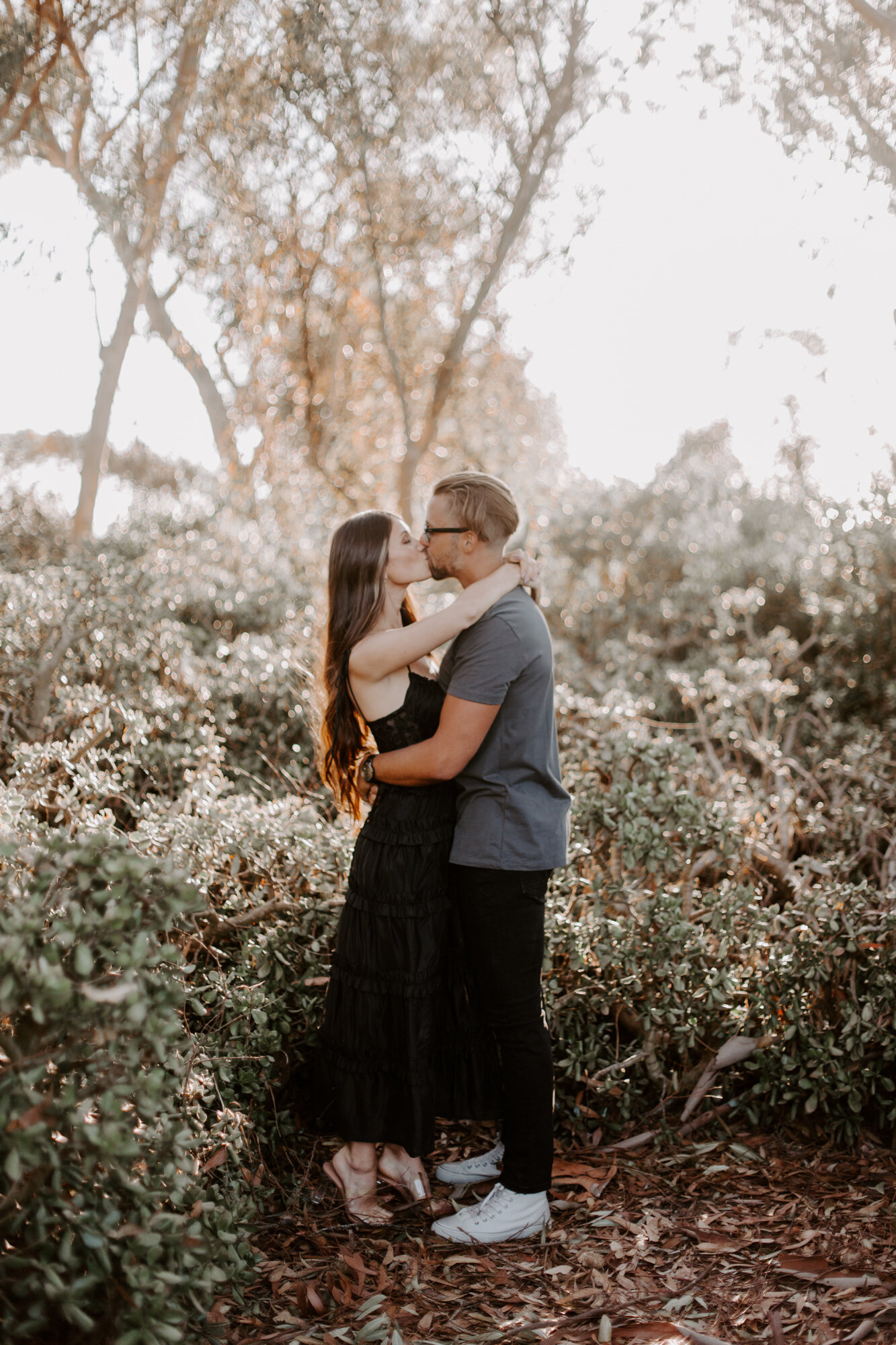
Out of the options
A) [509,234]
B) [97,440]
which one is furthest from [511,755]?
[509,234]

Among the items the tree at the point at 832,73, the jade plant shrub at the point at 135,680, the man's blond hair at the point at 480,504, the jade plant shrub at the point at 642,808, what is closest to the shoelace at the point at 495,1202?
the jade plant shrub at the point at 642,808

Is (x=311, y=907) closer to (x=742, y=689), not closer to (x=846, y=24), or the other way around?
(x=742, y=689)

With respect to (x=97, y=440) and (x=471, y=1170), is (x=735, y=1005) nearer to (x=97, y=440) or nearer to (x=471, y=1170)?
(x=471, y=1170)

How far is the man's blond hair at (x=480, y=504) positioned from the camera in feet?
9.73

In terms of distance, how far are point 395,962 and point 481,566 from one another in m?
1.32

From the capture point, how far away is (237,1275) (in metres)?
2.38

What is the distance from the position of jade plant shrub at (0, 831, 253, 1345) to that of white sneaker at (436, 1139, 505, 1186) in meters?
1.29

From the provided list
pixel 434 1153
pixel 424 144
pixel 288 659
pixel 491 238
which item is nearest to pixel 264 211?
pixel 424 144

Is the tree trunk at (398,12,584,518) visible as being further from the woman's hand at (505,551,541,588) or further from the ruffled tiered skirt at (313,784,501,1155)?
the ruffled tiered skirt at (313,784,501,1155)

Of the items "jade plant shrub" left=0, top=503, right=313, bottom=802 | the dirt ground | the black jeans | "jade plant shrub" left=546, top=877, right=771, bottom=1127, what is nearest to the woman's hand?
the black jeans

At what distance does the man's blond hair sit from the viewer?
2.96 metres

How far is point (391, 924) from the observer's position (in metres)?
2.94

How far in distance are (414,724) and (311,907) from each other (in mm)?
968

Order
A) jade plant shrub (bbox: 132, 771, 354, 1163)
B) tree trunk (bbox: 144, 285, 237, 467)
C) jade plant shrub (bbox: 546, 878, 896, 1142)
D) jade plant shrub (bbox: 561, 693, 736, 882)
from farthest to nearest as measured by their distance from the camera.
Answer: tree trunk (bbox: 144, 285, 237, 467), jade plant shrub (bbox: 561, 693, 736, 882), jade plant shrub (bbox: 546, 878, 896, 1142), jade plant shrub (bbox: 132, 771, 354, 1163)
